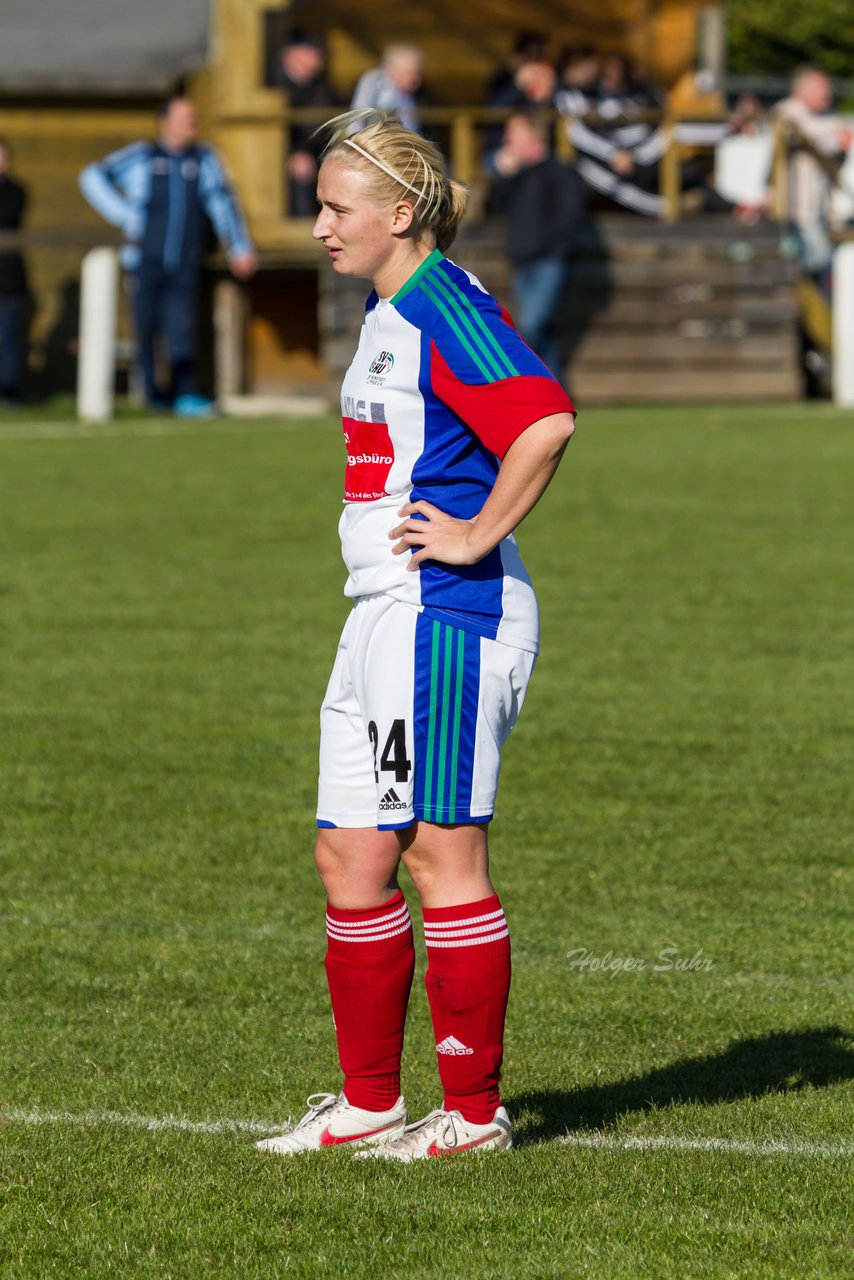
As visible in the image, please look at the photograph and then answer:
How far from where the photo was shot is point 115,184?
2167cm

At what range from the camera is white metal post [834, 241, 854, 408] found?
20688 mm

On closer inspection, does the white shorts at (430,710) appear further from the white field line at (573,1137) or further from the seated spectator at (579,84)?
the seated spectator at (579,84)

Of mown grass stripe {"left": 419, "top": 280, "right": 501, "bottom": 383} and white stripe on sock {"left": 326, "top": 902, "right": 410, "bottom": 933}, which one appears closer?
mown grass stripe {"left": 419, "top": 280, "right": 501, "bottom": 383}

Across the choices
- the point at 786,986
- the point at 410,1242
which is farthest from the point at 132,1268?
the point at 786,986

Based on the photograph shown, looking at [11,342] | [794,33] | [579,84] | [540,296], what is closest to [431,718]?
[540,296]

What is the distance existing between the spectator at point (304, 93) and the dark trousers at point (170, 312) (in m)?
2.87

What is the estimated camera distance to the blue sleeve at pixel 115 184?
2103 centimetres

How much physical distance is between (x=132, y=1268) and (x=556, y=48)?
85.5ft

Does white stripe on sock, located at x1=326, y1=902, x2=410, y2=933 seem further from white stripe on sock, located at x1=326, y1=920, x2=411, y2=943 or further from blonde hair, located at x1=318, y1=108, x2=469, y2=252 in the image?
blonde hair, located at x1=318, y1=108, x2=469, y2=252

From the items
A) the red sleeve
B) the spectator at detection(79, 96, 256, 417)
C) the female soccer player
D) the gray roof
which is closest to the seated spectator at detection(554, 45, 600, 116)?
the gray roof

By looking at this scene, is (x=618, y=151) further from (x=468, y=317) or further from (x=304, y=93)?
(x=468, y=317)

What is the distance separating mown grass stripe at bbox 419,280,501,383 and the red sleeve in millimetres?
23

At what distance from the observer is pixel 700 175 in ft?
77.2

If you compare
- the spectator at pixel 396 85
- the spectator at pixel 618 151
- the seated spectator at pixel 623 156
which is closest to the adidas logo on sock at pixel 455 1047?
the spectator at pixel 396 85
